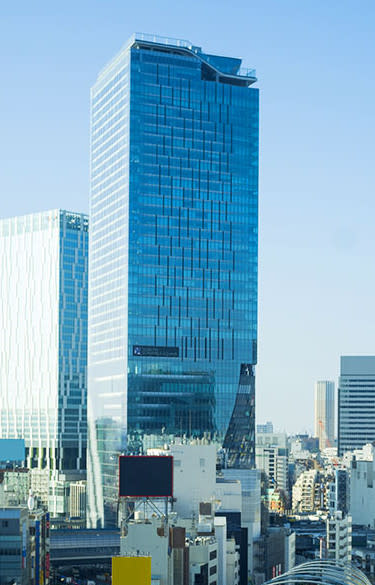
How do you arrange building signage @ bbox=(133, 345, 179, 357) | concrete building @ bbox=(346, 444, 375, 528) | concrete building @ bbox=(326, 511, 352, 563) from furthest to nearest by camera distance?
1. building signage @ bbox=(133, 345, 179, 357)
2. concrete building @ bbox=(346, 444, 375, 528)
3. concrete building @ bbox=(326, 511, 352, 563)

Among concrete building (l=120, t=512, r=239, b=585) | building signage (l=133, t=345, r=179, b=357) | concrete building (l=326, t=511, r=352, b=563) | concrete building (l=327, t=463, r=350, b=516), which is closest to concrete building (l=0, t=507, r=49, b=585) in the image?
concrete building (l=120, t=512, r=239, b=585)

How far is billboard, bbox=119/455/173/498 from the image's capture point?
326ft

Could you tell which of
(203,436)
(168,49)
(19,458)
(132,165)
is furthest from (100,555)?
(168,49)

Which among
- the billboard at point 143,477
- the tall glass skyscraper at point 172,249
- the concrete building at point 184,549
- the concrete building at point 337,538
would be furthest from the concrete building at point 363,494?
the billboard at point 143,477

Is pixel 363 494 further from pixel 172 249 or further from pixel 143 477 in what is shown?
pixel 143 477

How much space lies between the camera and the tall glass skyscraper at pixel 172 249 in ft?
550

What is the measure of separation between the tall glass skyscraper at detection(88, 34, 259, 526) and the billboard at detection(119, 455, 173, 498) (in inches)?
2521

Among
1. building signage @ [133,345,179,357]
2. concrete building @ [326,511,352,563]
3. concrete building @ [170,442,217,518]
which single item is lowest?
concrete building @ [326,511,352,563]

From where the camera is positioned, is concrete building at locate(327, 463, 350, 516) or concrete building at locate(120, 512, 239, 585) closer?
concrete building at locate(120, 512, 239, 585)

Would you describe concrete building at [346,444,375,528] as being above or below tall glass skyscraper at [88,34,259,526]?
below

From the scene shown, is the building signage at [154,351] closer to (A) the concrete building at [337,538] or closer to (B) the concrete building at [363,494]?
(B) the concrete building at [363,494]

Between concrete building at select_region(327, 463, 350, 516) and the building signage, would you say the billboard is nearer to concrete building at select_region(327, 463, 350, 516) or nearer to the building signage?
concrete building at select_region(327, 463, 350, 516)

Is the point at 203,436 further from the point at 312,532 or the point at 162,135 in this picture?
the point at 162,135

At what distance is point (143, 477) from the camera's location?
99.7m
